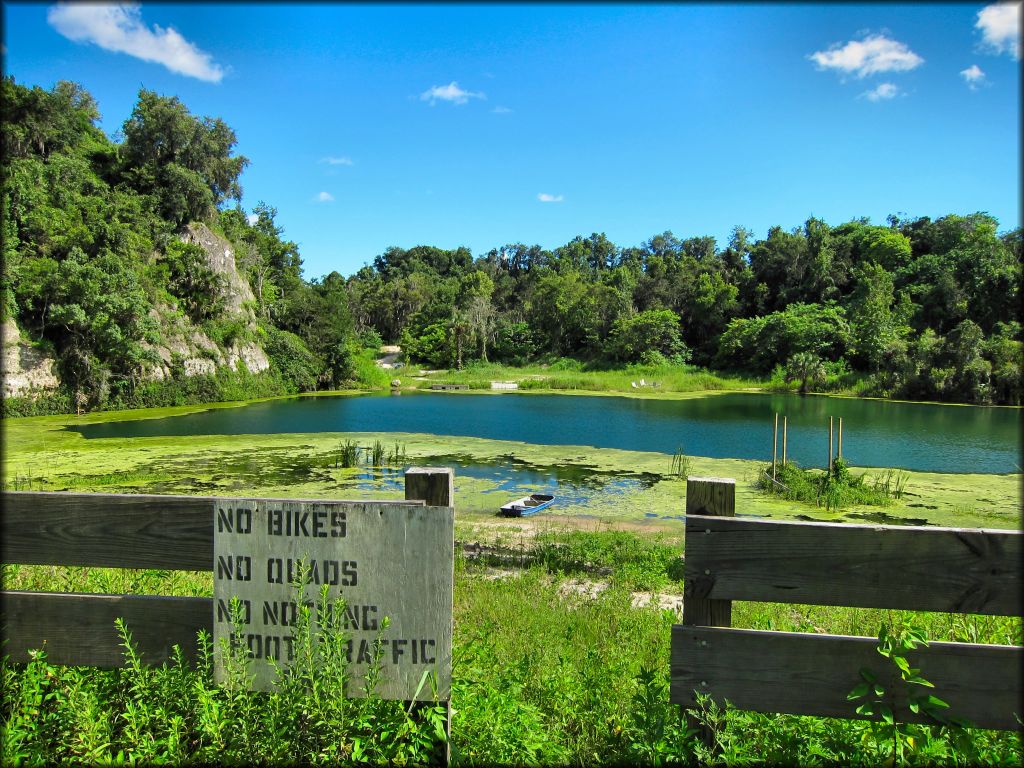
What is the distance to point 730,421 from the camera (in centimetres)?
2697

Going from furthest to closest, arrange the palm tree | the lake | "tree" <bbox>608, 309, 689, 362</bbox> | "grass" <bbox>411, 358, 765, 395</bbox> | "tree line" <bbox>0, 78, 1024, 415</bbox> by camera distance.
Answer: "tree" <bbox>608, 309, 689, 362</bbox>
"grass" <bbox>411, 358, 765, 395</bbox>
the palm tree
"tree line" <bbox>0, 78, 1024, 415</bbox>
the lake

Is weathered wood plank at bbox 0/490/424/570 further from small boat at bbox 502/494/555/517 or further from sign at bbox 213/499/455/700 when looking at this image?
small boat at bbox 502/494/555/517

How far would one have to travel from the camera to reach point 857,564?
211 centimetres

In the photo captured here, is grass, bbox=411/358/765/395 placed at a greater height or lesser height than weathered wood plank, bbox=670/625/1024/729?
lesser

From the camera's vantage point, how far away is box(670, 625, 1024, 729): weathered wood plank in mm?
2113

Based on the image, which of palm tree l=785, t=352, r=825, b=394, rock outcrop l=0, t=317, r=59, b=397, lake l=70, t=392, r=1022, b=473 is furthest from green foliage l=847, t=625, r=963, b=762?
palm tree l=785, t=352, r=825, b=394

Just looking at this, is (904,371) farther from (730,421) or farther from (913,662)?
(913,662)

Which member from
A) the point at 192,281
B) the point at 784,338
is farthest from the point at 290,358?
the point at 784,338

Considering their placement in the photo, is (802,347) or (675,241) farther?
(675,241)

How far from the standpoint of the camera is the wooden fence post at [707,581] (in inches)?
87.4

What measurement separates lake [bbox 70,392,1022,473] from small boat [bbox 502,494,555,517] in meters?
8.19

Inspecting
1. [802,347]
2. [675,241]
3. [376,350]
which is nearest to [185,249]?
[376,350]

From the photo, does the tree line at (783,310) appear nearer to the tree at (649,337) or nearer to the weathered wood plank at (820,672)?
the tree at (649,337)

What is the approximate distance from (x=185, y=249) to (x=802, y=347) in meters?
42.5
